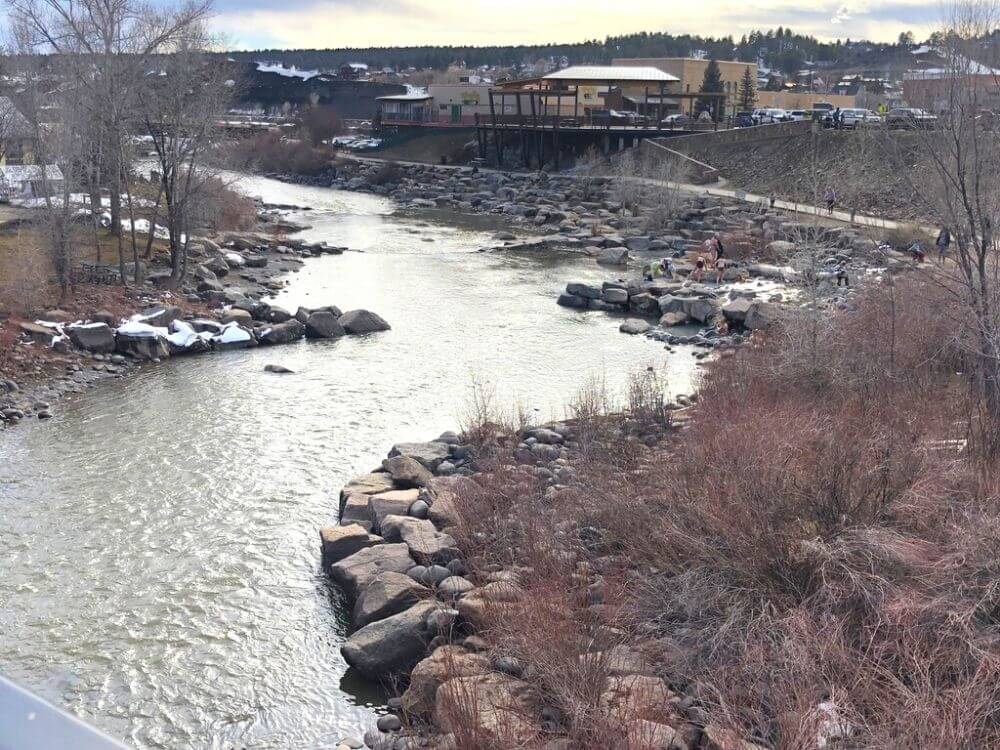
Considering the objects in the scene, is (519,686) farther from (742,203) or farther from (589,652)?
(742,203)

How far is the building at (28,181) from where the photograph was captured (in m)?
24.3

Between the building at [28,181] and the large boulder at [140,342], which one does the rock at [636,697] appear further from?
the building at [28,181]

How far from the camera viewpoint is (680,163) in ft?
153

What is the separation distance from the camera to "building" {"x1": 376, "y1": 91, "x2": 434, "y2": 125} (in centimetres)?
7500

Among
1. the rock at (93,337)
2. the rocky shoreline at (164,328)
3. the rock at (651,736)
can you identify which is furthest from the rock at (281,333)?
the rock at (651,736)

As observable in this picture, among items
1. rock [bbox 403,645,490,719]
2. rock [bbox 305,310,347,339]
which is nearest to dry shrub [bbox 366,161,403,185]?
rock [bbox 305,310,347,339]

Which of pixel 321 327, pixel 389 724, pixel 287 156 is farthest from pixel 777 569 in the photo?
pixel 287 156

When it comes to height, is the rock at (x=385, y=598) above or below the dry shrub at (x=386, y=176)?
below

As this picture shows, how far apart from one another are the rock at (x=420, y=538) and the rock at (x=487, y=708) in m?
2.77

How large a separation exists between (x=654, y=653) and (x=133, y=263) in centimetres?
2209

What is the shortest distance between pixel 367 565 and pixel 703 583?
4017mm

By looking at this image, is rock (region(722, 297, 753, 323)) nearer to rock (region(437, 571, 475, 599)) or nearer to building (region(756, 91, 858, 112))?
rock (region(437, 571, 475, 599))

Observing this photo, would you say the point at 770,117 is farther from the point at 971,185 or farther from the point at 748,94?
the point at 971,185

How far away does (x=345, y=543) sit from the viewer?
450 inches
